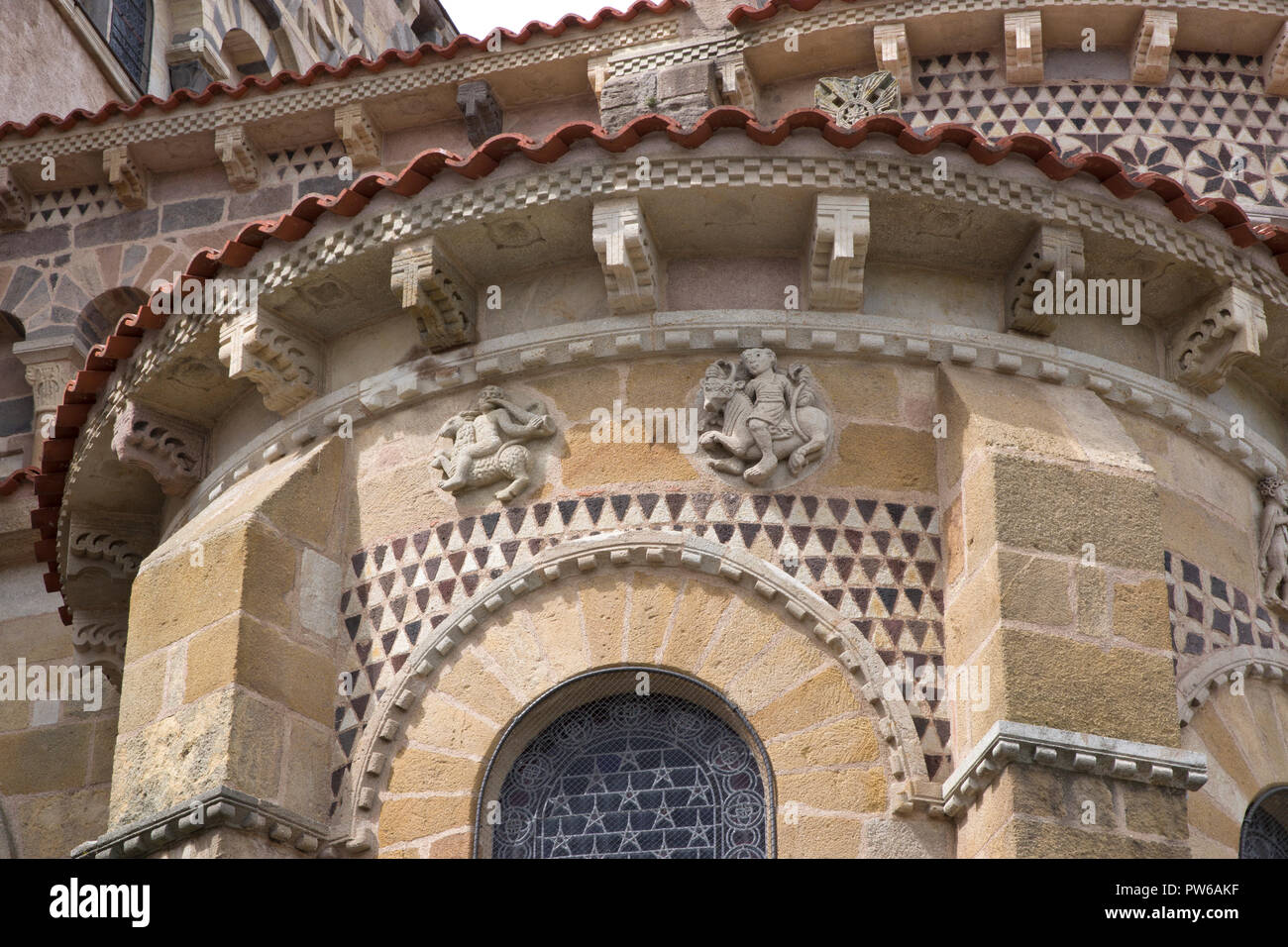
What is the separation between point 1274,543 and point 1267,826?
1.46m

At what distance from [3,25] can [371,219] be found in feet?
28.0

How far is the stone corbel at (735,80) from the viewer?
1401cm

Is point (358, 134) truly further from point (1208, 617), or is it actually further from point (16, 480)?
point (1208, 617)

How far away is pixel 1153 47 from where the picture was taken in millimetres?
13969

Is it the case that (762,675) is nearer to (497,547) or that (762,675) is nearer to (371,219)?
(497,547)

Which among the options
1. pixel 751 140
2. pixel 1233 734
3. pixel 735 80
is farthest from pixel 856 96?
pixel 1233 734

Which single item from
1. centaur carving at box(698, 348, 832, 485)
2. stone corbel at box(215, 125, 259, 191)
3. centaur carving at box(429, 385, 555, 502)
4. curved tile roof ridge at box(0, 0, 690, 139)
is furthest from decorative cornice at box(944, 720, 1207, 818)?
stone corbel at box(215, 125, 259, 191)

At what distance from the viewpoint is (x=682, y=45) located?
→ 14.1m

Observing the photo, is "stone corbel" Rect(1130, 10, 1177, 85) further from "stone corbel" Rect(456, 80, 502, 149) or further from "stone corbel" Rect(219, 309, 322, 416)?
"stone corbel" Rect(219, 309, 322, 416)

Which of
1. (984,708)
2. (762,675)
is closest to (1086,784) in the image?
(984,708)

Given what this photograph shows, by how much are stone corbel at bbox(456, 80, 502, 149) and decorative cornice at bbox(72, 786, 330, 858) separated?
7081mm

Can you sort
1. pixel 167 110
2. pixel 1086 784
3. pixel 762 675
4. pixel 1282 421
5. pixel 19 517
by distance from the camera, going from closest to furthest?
1. pixel 1086 784
2. pixel 762 675
3. pixel 1282 421
4. pixel 19 517
5. pixel 167 110

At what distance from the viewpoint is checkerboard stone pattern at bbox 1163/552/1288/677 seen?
971 centimetres

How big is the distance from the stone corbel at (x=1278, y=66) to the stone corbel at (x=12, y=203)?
363 inches
